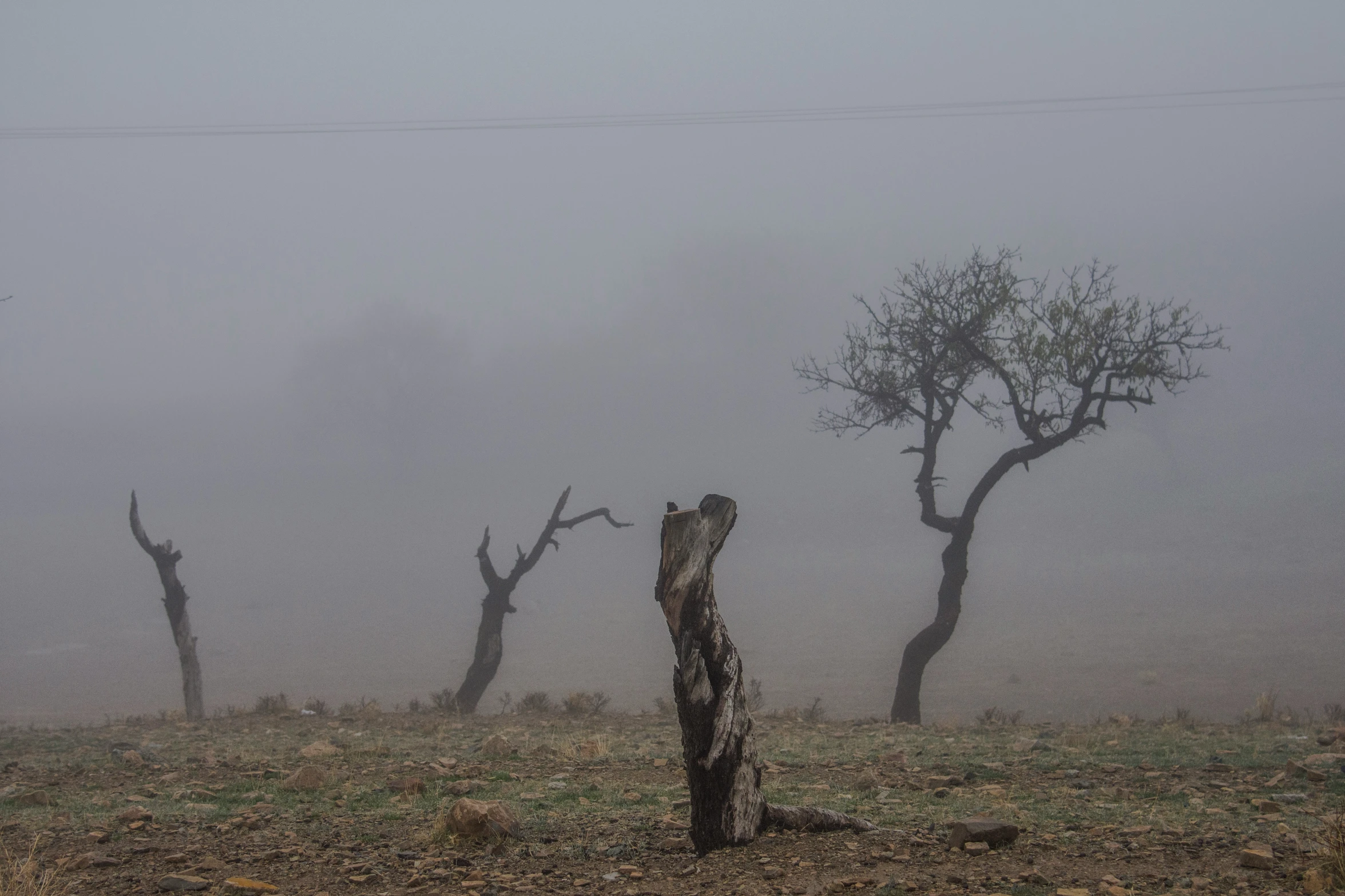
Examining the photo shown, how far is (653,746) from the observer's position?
13531 millimetres

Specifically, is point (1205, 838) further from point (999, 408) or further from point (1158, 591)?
point (1158, 591)

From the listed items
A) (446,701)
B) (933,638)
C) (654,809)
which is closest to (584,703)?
(446,701)

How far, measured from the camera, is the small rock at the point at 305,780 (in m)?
10.4

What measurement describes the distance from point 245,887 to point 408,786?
3879 millimetres

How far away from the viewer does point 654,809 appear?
29.3ft

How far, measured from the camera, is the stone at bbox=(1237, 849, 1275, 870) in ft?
18.7

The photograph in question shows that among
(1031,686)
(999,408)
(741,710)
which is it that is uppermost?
(999,408)

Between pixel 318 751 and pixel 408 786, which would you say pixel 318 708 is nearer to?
pixel 318 751

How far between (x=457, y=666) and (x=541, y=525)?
43.7m

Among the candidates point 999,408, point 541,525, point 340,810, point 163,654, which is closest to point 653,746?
point 340,810

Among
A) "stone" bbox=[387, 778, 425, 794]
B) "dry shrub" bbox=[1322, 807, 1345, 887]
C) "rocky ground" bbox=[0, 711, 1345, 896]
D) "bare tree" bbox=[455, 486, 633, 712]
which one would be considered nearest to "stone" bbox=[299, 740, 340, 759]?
"rocky ground" bbox=[0, 711, 1345, 896]

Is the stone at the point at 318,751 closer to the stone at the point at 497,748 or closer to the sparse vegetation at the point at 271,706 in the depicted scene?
the stone at the point at 497,748

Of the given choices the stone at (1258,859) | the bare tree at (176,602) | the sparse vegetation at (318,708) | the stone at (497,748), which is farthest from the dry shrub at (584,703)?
the stone at (1258,859)

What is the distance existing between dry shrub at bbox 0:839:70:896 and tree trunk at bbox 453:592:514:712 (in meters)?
15.3
